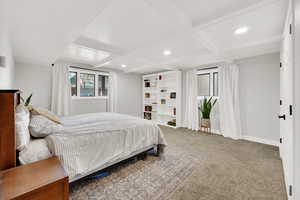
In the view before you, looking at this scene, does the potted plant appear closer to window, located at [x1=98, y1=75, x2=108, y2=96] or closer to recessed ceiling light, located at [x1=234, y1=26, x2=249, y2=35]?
recessed ceiling light, located at [x1=234, y1=26, x2=249, y2=35]

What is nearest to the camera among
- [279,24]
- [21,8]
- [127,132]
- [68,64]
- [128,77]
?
[21,8]

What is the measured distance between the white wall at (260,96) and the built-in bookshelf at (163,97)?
193 centimetres

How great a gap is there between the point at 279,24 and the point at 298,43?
4.28ft

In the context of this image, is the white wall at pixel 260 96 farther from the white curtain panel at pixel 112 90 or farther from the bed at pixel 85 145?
the white curtain panel at pixel 112 90

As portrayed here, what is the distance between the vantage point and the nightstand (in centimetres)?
80

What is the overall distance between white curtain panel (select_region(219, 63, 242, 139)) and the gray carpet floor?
881 mm

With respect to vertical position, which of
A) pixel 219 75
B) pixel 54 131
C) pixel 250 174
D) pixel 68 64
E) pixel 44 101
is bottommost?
pixel 250 174

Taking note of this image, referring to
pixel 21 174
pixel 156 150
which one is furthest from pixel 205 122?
pixel 21 174

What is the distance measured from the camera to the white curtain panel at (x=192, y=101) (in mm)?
4332

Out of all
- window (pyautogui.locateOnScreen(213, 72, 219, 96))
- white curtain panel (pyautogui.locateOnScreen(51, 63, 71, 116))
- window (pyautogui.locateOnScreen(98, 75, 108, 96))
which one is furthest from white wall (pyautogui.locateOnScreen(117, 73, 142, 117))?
window (pyautogui.locateOnScreen(213, 72, 219, 96))

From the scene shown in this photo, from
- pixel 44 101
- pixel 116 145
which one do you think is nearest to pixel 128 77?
pixel 44 101

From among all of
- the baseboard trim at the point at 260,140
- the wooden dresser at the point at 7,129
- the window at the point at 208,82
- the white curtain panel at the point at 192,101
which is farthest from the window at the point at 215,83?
the wooden dresser at the point at 7,129

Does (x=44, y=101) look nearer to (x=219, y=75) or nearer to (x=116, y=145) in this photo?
(x=116, y=145)

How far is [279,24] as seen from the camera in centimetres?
181
